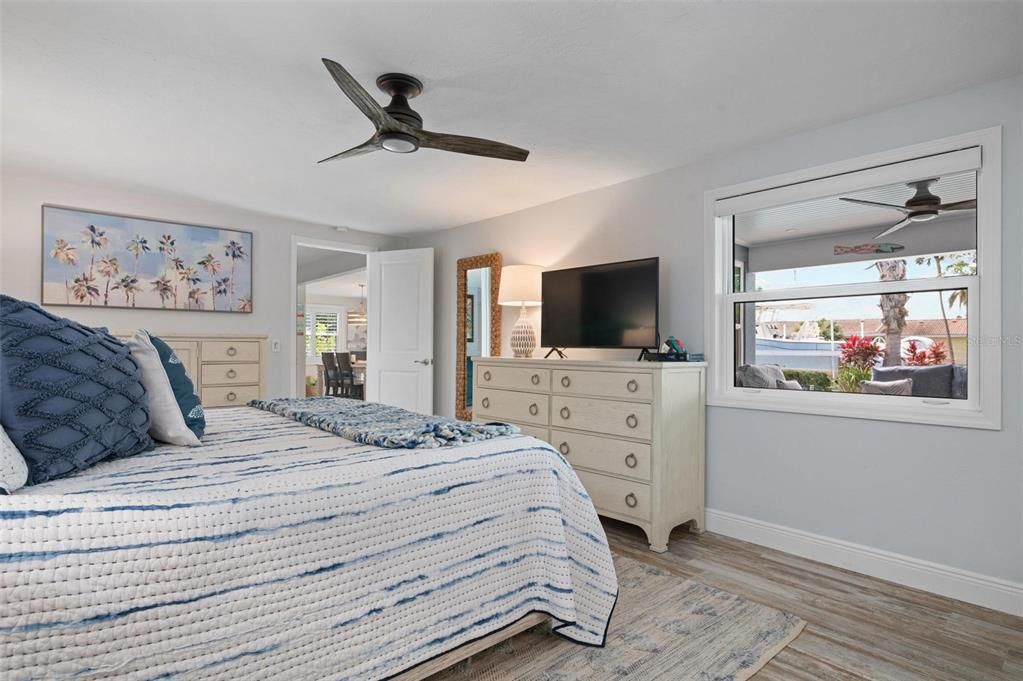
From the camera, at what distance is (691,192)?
10.8 ft

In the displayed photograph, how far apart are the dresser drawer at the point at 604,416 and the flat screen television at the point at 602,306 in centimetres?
49

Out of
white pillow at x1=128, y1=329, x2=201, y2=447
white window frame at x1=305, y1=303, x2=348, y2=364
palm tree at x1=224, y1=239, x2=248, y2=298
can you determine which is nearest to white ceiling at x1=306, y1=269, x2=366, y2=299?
white window frame at x1=305, y1=303, x2=348, y2=364

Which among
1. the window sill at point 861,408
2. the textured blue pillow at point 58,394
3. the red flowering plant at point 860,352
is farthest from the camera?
the red flowering plant at point 860,352

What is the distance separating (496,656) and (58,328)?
5.38 ft

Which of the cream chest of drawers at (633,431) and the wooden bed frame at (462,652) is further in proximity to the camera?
the cream chest of drawers at (633,431)

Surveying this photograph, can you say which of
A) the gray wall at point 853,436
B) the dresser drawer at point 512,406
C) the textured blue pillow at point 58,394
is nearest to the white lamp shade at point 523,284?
the gray wall at point 853,436

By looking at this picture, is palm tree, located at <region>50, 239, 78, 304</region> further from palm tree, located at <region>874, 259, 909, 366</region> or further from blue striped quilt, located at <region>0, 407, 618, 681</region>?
palm tree, located at <region>874, 259, 909, 366</region>

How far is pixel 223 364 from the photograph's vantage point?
394 centimetres

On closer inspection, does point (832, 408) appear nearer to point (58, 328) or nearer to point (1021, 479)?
point (1021, 479)

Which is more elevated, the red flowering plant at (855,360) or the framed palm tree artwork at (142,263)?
the framed palm tree artwork at (142,263)

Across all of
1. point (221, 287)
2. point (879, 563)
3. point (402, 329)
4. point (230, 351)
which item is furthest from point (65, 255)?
point (879, 563)

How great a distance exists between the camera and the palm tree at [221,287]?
439 centimetres

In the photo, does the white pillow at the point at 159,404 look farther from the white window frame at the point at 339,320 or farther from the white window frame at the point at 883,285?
the white window frame at the point at 339,320

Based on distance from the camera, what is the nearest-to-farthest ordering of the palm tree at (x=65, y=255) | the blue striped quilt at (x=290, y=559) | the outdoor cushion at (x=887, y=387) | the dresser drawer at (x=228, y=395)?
1. the blue striped quilt at (x=290, y=559)
2. the outdoor cushion at (x=887, y=387)
3. the palm tree at (x=65, y=255)
4. the dresser drawer at (x=228, y=395)
